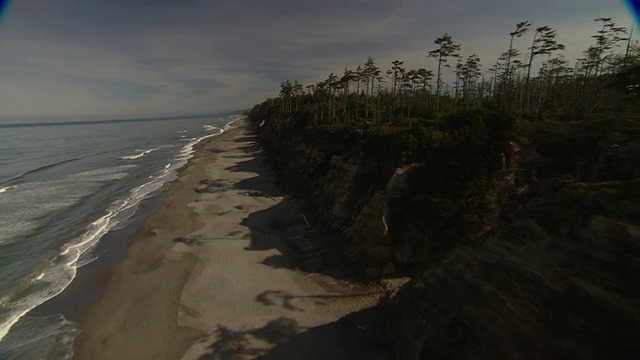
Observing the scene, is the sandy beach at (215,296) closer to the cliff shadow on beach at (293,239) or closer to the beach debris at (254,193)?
the cliff shadow on beach at (293,239)

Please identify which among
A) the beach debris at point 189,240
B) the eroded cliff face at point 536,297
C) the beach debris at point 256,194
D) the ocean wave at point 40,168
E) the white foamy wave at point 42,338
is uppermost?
the eroded cliff face at point 536,297

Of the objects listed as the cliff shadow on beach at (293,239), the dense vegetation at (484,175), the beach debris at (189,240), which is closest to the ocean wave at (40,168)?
the cliff shadow on beach at (293,239)

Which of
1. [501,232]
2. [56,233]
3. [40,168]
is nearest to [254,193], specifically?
[56,233]

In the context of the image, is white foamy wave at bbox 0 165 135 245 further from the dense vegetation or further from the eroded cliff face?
the eroded cliff face

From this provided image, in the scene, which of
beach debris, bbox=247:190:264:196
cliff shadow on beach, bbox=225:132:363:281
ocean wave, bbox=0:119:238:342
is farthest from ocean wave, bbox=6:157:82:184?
cliff shadow on beach, bbox=225:132:363:281

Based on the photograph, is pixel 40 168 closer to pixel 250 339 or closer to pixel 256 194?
pixel 256 194

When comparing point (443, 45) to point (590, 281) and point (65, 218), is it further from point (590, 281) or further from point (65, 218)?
point (65, 218)
